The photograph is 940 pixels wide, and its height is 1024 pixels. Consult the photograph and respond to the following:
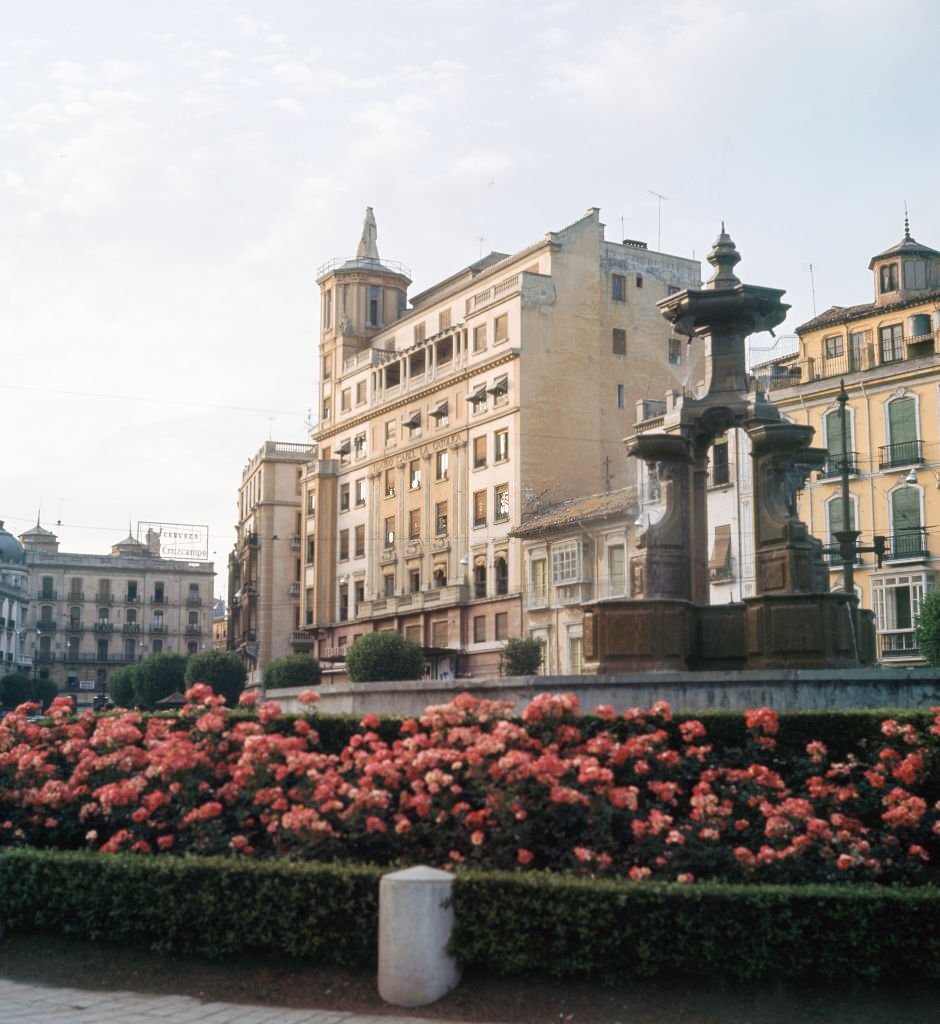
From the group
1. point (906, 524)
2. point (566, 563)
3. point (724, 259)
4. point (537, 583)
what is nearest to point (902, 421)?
point (906, 524)

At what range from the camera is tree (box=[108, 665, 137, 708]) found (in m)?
84.4

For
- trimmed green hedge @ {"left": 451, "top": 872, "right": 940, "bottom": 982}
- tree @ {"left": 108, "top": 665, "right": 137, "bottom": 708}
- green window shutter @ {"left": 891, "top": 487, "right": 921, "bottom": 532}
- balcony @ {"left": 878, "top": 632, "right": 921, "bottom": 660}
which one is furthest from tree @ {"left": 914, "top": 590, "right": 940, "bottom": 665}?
tree @ {"left": 108, "top": 665, "right": 137, "bottom": 708}

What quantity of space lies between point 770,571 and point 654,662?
2038 mm

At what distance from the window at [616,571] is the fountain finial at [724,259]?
32.1 m

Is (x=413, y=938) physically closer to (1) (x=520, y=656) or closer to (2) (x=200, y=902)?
(2) (x=200, y=902)

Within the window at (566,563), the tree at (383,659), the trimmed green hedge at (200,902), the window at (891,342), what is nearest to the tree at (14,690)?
the tree at (383,659)

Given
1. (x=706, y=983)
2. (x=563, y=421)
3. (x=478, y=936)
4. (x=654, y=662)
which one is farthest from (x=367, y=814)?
(x=563, y=421)

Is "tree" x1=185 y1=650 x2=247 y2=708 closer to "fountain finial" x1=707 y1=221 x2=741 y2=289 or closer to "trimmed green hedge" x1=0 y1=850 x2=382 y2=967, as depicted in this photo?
"fountain finial" x1=707 y1=221 x2=741 y2=289

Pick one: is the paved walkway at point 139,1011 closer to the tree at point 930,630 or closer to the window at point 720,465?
the tree at point 930,630

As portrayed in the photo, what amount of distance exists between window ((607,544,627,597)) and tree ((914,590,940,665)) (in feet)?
44.8

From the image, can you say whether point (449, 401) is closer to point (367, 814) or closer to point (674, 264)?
point (674, 264)

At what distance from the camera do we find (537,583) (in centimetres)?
5766

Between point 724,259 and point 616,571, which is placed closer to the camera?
point 724,259

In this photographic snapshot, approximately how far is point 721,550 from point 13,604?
90891 mm
